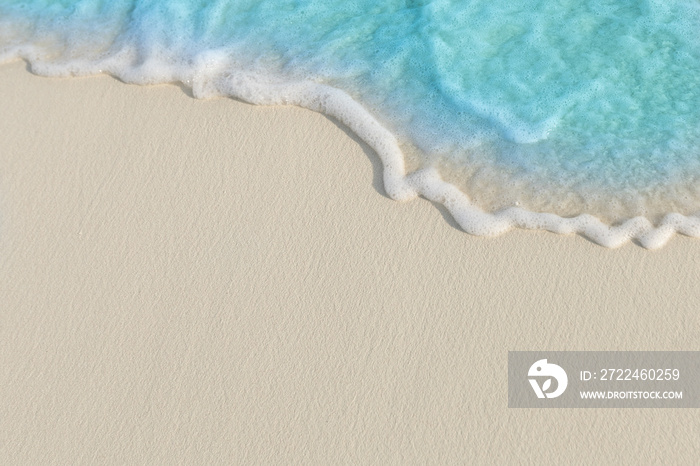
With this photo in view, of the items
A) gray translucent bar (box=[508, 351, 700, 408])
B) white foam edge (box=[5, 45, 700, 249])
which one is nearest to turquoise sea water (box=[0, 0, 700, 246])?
white foam edge (box=[5, 45, 700, 249])

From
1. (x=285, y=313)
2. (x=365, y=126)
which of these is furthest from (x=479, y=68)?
(x=285, y=313)

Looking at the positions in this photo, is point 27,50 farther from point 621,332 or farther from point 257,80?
point 621,332

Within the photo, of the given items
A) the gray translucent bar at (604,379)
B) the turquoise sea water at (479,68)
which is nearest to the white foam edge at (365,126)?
the turquoise sea water at (479,68)

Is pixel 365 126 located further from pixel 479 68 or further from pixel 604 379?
pixel 604 379

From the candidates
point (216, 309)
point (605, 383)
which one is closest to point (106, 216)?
point (216, 309)

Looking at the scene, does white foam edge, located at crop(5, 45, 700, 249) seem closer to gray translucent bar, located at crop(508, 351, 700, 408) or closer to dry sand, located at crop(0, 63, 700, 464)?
dry sand, located at crop(0, 63, 700, 464)

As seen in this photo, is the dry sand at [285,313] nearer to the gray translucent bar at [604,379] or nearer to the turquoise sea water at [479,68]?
the gray translucent bar at [604,379]
